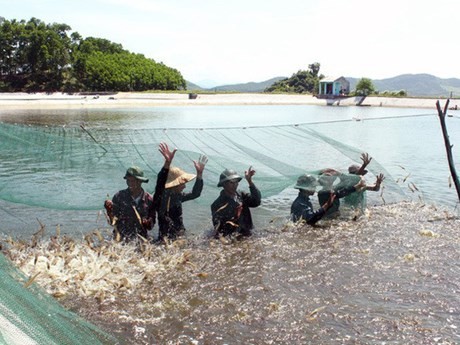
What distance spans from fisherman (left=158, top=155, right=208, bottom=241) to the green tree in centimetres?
6677

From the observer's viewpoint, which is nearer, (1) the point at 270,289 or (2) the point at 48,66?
(1) the point at 270,289

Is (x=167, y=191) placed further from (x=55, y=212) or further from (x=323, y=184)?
(x=55, y=212)

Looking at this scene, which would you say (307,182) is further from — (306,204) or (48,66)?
(48,66)

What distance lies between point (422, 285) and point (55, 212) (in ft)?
22.3

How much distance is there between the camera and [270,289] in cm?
573

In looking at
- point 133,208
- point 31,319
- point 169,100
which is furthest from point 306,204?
point 169,100

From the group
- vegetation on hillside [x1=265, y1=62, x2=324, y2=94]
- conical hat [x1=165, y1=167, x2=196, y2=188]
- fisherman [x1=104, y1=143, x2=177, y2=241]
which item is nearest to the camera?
fisherman [x1=104, y1=143, x2=177, y2=241]

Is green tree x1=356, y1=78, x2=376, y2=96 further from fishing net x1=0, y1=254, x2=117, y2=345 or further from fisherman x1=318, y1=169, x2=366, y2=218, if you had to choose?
fishing net x1=0, y1=254, x2=117, y2=345

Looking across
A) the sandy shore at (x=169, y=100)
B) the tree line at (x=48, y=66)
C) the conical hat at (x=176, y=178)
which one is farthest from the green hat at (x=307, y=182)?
the tree line at (x=48, y=66)

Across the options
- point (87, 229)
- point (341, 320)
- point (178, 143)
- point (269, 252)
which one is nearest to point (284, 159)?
point (178, 143)

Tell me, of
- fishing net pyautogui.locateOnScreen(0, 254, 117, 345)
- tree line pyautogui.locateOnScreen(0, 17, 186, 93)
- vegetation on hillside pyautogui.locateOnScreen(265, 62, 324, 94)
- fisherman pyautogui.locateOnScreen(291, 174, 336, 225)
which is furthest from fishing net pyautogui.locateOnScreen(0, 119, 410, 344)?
vegetation on hillside pyautogui.locateOnScreen(265, 62, 324, 94)

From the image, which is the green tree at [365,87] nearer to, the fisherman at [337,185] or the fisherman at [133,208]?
the fisherman at [337,185]

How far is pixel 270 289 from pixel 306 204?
2461mm

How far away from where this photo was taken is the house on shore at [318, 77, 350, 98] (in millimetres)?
72225
